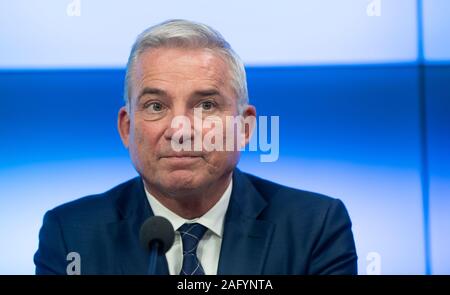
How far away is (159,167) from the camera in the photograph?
2564 millimetres

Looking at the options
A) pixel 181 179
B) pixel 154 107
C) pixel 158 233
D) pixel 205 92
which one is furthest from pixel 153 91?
pixel 158 233

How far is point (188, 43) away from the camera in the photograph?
2.57 metres

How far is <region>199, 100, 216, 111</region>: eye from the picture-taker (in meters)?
2.56

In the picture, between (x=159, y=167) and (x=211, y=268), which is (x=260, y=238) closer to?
(x=211, y=268)

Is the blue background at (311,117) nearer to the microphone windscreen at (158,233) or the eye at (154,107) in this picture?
the eye at (154,107)

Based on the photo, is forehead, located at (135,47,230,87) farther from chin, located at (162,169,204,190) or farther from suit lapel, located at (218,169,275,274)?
suit lapel, located at (218,169,275,274)

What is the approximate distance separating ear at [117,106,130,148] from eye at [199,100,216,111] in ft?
0.74

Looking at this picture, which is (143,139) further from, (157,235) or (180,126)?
(157,235)

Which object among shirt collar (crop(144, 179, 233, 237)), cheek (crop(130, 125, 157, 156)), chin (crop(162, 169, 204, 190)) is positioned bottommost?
shirt collar (crop(144, 179, 233, 237))

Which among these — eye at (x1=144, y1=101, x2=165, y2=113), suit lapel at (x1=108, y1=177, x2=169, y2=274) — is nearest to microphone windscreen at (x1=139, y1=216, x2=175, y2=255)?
suit lapel at (x1=108, y1=177, x2=169, y2=274)

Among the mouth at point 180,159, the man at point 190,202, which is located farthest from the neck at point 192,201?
the mouth at point 180,159

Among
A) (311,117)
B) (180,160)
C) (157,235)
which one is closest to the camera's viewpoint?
(157,235)

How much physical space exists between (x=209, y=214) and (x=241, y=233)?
11 centimetres

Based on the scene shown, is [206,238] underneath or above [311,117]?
underneath
